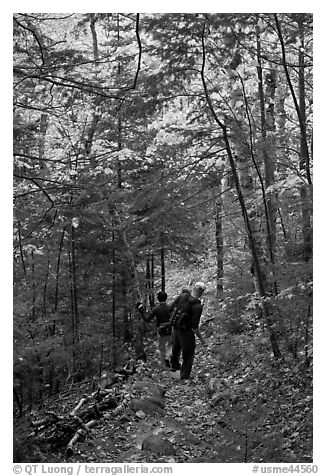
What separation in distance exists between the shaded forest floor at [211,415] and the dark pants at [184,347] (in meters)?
0.21

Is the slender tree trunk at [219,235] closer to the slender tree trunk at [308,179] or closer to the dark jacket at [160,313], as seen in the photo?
the slender tree trunk at [308,179]

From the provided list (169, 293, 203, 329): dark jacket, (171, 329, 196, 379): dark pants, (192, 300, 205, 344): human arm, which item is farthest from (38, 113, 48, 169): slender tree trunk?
(171, 329, 196, 379): dark pants

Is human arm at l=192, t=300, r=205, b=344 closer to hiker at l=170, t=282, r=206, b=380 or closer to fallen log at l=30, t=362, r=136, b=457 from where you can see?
hiker at l=170, t=282, r=206, b=380

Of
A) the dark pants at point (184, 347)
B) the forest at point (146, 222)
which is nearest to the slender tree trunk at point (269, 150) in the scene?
the forest at point (146, 222)

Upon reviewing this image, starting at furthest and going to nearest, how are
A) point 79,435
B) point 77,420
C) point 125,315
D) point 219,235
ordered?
point 219,235 < point 125,315 < point 77,420 < point 79,435

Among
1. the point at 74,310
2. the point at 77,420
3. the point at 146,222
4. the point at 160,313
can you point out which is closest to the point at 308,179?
the point at 146,222

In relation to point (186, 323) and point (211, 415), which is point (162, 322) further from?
point (211, 415)

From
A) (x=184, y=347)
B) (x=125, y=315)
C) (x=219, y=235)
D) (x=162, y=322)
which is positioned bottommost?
(x=184, y=347)

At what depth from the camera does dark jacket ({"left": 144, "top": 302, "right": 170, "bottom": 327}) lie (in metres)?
6.27

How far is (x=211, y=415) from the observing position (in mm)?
5156

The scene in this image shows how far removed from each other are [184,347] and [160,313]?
1.93 feet

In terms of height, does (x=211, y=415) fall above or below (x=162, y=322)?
below
